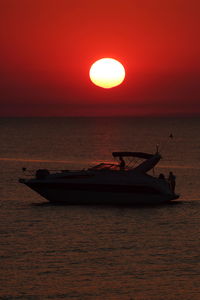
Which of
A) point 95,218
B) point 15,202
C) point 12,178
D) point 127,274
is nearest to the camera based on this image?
point 127,274

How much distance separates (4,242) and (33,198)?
1859 centimetres

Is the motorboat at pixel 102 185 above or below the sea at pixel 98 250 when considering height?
above

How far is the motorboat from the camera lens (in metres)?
46.6

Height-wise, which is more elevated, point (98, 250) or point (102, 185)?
point (102, 185)

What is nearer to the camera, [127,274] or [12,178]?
[127,274]

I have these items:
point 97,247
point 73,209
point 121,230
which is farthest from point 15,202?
point 97,247

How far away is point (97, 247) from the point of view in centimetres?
3466

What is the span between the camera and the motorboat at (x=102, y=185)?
46625 millimetres

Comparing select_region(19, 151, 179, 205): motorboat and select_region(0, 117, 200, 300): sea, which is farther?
select_region(19, 151, 179, 205): motorboat

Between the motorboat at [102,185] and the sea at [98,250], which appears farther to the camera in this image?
the motorboat at [102,185]

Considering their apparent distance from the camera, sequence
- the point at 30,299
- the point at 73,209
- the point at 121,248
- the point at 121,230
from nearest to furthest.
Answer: the point at 30,299, the point at 121,248, the point at 121,230, the point at 73,209

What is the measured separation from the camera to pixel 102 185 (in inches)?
1842

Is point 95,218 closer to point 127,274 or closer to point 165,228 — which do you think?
point 165,228

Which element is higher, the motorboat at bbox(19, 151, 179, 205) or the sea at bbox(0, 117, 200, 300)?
the motorboat at bbox(19, 151, 179, 205)
